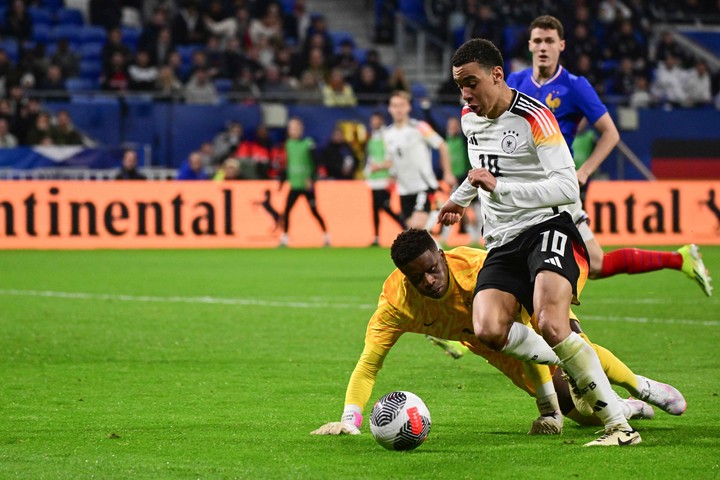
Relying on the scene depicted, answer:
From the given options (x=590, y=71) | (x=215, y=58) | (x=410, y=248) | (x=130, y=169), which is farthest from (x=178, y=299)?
(x=590, y=71)

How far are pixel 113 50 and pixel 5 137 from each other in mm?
2925

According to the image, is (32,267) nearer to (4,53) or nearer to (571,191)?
(4,53)

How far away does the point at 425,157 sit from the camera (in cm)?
1563

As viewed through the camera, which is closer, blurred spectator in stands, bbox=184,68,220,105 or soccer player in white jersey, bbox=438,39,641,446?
soccer player in white jersey, bbox=438,39,641,446

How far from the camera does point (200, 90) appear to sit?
2334 cm

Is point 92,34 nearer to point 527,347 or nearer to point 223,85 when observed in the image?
point 223,85

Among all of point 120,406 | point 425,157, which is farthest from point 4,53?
point 120,406

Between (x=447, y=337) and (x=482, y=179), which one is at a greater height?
(x=482, y=179)

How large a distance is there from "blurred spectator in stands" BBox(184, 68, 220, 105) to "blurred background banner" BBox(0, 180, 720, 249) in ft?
10.4

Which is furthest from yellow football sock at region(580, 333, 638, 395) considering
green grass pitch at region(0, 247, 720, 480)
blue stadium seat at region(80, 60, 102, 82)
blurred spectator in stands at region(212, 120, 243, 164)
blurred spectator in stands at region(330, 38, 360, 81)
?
blue stadium seat at region(80, 60, 102, 82)

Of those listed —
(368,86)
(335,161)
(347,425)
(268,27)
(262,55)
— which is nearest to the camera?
(347,425)

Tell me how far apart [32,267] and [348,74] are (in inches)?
387

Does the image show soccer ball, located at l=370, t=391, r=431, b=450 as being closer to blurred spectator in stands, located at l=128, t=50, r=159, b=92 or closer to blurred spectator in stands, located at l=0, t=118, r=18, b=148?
blurred spectator in stands, located at l=0, t=118, r=18, b=148

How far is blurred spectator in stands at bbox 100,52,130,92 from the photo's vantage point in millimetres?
23031
